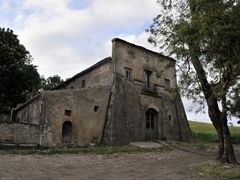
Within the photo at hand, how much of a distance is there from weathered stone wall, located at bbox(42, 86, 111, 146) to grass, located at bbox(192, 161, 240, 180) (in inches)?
384

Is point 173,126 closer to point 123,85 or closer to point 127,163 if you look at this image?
point 123,85

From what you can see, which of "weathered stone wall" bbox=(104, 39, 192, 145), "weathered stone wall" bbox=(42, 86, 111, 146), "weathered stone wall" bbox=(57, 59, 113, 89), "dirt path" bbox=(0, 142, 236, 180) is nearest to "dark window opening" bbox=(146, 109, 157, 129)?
"weathered stone wall" bbox=(104, 39, 192, 145)

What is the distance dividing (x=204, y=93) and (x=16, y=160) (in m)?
9.46


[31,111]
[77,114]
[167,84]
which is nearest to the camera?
[77,114]

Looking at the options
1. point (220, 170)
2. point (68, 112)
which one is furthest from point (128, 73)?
point (220, 170)

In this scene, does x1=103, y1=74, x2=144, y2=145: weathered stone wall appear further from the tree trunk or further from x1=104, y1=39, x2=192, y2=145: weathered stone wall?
the tree trunk

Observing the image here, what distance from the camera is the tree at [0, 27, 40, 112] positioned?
26.4m

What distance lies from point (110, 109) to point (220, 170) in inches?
429

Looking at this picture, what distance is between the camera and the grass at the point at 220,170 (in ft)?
26.8

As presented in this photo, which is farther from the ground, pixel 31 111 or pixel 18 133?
pixel 31 111

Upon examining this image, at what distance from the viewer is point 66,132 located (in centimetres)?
1691

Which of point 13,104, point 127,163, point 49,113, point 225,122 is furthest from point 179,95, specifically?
point 13,104

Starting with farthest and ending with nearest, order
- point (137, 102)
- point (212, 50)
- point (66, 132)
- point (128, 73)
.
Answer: point (128, 73), point (137, 102), point (66, 132), point (212, 50)

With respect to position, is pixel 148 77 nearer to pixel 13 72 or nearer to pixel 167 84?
pixel 167 84
